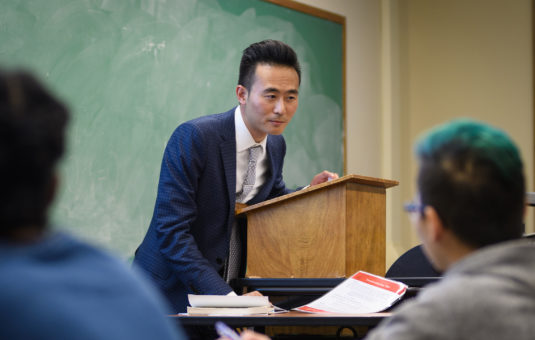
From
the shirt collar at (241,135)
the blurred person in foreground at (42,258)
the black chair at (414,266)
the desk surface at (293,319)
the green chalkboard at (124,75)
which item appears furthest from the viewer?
the green chalkboard at (124,75)

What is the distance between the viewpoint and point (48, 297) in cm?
67

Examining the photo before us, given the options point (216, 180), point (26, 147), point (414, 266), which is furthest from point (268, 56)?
point (26, 147)

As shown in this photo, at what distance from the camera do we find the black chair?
273 centimetres

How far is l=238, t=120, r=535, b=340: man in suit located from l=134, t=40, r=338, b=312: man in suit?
1185mm

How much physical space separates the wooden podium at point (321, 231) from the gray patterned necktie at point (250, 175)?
0.18 meters

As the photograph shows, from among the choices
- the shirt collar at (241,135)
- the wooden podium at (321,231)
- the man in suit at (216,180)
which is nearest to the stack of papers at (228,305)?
the man in suit at (216,180)

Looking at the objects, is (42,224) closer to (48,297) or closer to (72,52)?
(48,297)

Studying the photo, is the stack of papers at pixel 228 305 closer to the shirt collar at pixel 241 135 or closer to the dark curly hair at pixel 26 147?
the shirt collar at pixel 241 135

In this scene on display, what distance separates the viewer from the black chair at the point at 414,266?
2.73m

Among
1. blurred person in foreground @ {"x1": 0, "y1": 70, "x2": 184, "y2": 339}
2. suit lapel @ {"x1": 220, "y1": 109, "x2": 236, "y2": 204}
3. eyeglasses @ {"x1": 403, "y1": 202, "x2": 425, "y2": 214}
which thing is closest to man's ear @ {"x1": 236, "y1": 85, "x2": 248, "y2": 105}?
suit lapel @ {"x1": 220, "y1": 109, "x2": 236, "y2": 204}

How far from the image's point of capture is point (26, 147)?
2.24 feet

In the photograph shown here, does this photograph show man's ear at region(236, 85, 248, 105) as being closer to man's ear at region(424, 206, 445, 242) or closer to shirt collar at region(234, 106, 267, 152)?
shirt collar at region(234, 106, 267, 152)

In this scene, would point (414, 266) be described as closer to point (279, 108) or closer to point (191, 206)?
point (279, 108)

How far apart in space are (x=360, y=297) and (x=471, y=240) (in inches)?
33.9
